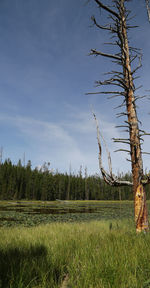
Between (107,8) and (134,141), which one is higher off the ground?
(107,8)

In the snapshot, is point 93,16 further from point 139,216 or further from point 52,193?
point 52,193

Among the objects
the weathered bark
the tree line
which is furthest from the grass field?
the tree line

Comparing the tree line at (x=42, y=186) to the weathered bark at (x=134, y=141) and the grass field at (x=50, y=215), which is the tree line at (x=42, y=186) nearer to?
the grass field at (x=50, y=215)

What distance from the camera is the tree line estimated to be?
186ft

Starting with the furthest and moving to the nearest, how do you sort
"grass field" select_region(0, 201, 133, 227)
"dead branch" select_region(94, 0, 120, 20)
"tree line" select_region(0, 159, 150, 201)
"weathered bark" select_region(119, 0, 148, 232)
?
"tree line" select_region(0, 159, 150, 201) < "grass field" select_region(0, 201, 133, 227) < "dead branch" select_region(94, 0, 120, 20) < "weathered bark" select_region(119, 0, 148, 232)

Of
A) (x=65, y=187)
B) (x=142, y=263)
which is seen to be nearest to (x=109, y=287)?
(x=142, y=263)

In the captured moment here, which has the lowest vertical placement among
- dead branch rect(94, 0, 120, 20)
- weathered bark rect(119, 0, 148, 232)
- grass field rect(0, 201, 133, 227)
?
grass field rect(0, 201, 133, 227)

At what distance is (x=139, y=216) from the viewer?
469 centimetres

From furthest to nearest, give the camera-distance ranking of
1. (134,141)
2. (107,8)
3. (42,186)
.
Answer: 1. (42,186)
2. (107,8)
3. (134,141)

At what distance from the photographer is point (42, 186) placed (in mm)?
66250

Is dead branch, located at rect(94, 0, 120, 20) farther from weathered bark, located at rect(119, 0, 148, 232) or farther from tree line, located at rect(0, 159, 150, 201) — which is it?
tree line, located at rect(0, 159, 150, 201)

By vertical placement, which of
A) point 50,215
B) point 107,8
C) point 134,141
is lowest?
point 50,215

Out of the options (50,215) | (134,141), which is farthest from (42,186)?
(134,141)

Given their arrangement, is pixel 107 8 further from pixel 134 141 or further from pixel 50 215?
pixel 50 215
